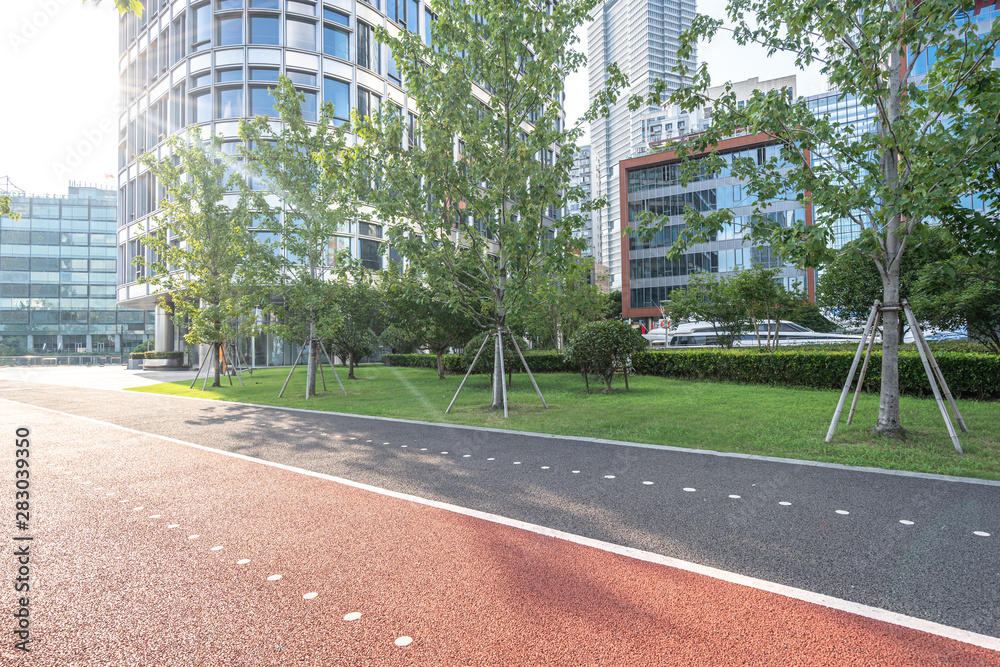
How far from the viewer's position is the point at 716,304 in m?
23.1

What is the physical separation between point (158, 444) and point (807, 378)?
14722 millimetres

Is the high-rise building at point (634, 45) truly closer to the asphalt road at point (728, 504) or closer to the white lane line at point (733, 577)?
the asphalt road at point (728, 504)

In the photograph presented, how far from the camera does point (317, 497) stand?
17.5 ft

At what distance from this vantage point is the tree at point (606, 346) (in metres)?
14.6

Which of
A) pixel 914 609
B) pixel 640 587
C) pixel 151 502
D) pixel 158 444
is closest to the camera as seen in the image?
pixel 914 609

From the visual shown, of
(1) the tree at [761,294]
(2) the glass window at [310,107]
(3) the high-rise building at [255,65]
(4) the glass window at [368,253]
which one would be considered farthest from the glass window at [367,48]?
(1) the tree at [761,294]

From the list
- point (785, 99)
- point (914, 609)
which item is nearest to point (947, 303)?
point (785, 99)

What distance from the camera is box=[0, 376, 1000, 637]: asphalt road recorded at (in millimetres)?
3398

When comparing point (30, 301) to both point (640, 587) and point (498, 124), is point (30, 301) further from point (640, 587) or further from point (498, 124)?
point (640, 587)

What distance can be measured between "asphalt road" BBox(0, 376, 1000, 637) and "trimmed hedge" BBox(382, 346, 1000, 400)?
25.6 feet

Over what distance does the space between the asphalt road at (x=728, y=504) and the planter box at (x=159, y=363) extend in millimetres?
34416

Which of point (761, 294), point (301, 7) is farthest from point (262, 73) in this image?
point (761, 294)

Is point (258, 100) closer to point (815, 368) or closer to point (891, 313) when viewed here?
point (815, 368)

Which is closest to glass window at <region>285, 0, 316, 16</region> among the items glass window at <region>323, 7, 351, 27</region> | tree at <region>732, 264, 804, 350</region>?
glass window at <region>323, 7, 351, 27</region>
